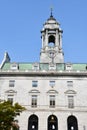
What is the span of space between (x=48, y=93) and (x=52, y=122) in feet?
19.7

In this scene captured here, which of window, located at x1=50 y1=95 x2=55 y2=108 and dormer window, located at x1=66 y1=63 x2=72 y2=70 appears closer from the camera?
window, located at x1=50 y1=95 x2=55 y2=108

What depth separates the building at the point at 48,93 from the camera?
208ft

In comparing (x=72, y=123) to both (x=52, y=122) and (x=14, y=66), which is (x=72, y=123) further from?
(x=14, y=66)

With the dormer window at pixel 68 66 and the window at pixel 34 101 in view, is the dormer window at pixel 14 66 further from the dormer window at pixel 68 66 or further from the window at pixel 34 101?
the dormer window at pixel 68 66

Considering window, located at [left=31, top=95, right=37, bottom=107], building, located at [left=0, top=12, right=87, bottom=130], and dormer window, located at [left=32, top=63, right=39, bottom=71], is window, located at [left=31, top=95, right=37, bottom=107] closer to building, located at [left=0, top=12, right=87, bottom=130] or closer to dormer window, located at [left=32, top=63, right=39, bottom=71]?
building, located at [left=0, top=12, right=87, bottom=130]

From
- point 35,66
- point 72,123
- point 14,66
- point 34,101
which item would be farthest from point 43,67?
point 72,123

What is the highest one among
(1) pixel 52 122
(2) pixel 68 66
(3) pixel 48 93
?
(2) pixel 68 66

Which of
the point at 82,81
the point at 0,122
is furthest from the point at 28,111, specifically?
the point at 0,122

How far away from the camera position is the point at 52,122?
6450 cm

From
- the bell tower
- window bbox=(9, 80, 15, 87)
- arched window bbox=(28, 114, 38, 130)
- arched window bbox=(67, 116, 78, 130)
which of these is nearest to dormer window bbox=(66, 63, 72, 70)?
the bell tower

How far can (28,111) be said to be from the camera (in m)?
64.2

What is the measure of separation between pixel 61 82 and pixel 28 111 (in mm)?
9319

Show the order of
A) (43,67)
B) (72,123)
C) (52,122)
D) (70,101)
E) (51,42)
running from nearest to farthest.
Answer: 1. (52,122)
2. (72,123)
3. (70,101)
4. (43,67)
5. (51,42)

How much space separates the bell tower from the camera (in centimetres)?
7575
